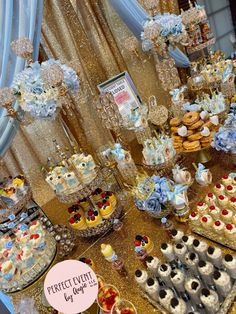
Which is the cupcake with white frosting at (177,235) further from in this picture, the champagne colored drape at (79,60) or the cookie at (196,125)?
the champagne colored drape at (79,60)

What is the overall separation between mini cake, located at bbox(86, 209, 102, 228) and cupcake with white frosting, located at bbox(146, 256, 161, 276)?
16.2 inches

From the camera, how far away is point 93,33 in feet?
8.05

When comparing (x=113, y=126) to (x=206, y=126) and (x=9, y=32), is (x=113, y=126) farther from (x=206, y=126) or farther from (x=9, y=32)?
(x=9, y=32)

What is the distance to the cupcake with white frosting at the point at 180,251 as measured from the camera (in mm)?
1555

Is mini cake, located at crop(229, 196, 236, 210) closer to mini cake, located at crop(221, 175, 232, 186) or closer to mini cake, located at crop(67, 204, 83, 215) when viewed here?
mini cake, located at crop(221, 175, 232, 186)

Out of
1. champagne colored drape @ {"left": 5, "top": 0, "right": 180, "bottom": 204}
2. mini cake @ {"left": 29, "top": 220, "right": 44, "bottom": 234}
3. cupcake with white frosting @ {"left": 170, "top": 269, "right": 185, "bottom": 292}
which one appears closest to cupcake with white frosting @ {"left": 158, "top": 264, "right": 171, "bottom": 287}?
cupcake with white frosting @ {"left": 170, "top": 269, "right": 185, "bottom": 292}

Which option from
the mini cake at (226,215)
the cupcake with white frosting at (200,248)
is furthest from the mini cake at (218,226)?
the cupcake with white frosting at (200,248)

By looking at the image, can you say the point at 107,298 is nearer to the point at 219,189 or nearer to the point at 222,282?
the point at 222,282

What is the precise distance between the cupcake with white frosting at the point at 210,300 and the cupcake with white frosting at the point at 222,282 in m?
0.05

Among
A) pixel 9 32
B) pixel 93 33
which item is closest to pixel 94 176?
pixel 9 32

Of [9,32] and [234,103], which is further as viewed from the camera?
[234,103]

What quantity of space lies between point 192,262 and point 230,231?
229mm

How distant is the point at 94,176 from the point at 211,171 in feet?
2.32

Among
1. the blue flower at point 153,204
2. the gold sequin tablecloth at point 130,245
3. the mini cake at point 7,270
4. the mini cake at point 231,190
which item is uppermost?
the mini cake at point 7,270
